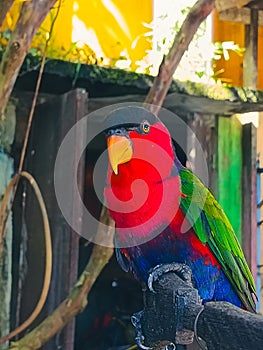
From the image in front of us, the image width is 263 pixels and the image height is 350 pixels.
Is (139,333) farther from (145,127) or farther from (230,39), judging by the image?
(230,39)

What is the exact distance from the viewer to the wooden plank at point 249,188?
12.8ft

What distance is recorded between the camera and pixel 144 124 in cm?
193

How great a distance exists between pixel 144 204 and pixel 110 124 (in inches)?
9.9

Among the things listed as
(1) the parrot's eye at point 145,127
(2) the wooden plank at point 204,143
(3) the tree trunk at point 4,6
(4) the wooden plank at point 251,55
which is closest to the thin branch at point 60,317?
(2) the wooden plank at point 204,143

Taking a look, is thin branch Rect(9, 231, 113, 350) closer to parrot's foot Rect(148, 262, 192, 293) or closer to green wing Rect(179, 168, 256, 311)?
green wing Rect(179, 168, 256, 311)

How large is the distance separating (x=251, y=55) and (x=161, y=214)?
254cm

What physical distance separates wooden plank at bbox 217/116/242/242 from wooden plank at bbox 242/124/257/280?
0.02 metres

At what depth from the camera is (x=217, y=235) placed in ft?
7.00

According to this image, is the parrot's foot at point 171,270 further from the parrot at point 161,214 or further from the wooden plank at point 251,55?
the wooden plank at point 251,55

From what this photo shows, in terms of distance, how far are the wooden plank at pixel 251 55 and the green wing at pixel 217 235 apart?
7.12ft

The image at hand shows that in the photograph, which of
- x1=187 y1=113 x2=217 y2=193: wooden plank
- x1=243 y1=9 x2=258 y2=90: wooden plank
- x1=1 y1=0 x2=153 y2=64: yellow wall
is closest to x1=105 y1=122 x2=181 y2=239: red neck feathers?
x1=187 y1=113 x2=217 y2=193: wooden plank

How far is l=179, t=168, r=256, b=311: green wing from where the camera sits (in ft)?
6.82

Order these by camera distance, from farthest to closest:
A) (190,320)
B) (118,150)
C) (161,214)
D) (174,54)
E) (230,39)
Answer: (230,39)
(174,54)
(161,214)
(118,150)
(190,320)

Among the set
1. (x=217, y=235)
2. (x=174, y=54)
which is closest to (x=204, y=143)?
(x=174, y=54)
